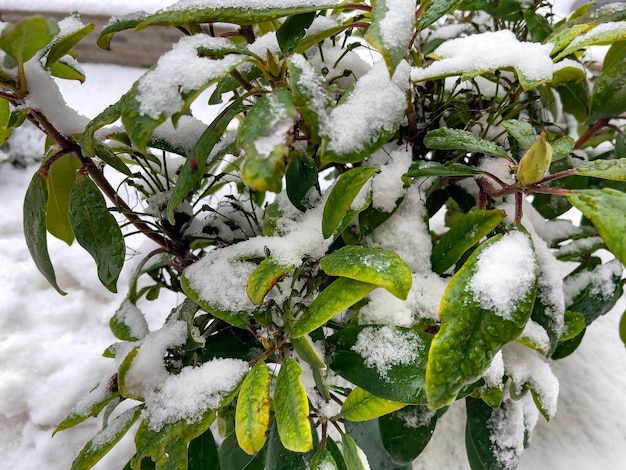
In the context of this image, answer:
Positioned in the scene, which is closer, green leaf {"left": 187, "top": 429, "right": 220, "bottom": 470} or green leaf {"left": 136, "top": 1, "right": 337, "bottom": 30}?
green leaf {"left": 136, "top": 1, "right": 337, "bottom": 30}

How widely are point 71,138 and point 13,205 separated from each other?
1.04 metres

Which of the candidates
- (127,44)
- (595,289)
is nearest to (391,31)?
(595,289)

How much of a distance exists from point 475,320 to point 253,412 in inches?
7.9

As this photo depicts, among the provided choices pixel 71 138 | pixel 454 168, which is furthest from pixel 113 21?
pixel 454 168

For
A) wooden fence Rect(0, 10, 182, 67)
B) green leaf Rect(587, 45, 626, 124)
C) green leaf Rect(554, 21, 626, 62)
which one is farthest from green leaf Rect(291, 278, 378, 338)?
wooden fence Rect(0, 10, 182, 67)

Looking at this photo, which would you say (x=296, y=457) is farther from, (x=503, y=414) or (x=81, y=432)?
(x=81, y=432)

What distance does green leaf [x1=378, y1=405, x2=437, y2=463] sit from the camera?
52cm

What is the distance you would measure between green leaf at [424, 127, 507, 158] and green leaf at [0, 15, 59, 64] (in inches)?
13.3

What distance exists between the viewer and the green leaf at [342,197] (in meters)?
0.44

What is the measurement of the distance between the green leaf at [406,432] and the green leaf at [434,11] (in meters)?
0.41

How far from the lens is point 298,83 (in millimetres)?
368

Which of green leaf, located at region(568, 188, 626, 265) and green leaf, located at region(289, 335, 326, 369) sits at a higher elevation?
green leaf, located at region(568, 188, 626, 265)

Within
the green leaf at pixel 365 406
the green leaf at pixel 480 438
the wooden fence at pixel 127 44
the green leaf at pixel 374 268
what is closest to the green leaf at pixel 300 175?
the green leaf at pixel 374 268

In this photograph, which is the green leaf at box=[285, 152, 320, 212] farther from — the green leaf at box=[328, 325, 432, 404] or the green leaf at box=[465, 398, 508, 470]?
the green leaf at box=[465, 398, 508, 470]
